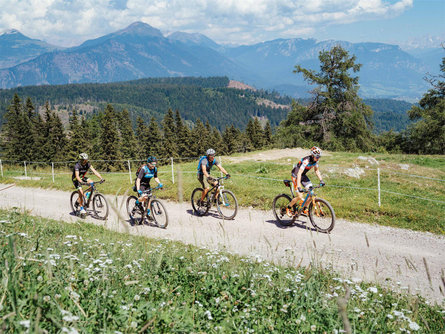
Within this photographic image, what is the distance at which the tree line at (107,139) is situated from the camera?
223 feet

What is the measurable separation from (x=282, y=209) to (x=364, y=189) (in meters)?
5.34

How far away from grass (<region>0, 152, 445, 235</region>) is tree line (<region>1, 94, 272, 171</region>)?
4949cm

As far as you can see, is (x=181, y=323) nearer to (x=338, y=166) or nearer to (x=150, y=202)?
(x=150, y=202)

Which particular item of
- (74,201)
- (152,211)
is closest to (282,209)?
(152,211)

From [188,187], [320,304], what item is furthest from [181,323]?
[188,187]

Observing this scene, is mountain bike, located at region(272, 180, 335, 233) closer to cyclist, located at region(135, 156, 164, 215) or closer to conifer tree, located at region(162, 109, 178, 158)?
cyclist, located at region(135, 156, 164, 215)

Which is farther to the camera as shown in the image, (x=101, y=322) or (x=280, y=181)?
(x=280, y=181)

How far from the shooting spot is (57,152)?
7169 cm

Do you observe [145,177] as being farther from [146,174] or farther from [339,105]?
[339,105]

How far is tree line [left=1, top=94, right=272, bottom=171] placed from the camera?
67938mm

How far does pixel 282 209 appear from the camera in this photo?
10.8m

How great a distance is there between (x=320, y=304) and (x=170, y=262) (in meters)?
2.15

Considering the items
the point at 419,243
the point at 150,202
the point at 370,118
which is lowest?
the point at 419,243

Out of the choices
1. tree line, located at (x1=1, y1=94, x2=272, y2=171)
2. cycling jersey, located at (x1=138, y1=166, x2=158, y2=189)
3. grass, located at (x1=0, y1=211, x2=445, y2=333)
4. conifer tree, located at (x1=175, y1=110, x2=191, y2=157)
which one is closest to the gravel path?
cycling jersey, located at (x1=138, y1=166, x2=158, y2=189)
